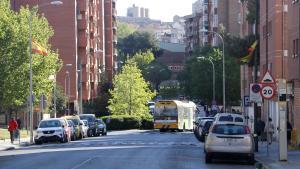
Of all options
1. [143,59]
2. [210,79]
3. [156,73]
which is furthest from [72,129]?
[156,73]

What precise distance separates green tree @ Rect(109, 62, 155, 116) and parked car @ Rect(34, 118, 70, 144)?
50.2m

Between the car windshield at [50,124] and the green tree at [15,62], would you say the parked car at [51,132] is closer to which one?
the car windshield at [50,124]

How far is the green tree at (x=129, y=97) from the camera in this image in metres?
100

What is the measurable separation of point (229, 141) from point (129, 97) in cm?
7360

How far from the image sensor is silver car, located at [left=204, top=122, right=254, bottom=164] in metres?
28.1

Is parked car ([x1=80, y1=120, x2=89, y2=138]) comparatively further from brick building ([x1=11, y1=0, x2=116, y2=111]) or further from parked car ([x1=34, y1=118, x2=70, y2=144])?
brick building ([x1=11, y1=0, x2=116, y2=111])

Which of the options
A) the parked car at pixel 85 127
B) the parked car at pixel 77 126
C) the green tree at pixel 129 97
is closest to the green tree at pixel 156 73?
the green tree at pixel 129 97

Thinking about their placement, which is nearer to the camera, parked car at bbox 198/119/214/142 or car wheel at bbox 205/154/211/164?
car wheel at bbox 205/154/211/164

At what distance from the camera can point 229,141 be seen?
28125mm

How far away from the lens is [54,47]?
95.6 meters

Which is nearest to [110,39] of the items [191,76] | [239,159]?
[191,76]

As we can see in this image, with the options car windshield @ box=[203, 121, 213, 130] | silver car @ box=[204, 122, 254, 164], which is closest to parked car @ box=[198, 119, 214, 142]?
car windshield @ box=[203, 121, 213, 130]

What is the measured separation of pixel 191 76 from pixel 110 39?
3699 centimetres

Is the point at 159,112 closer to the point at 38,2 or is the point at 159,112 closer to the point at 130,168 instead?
the point at 38,2
